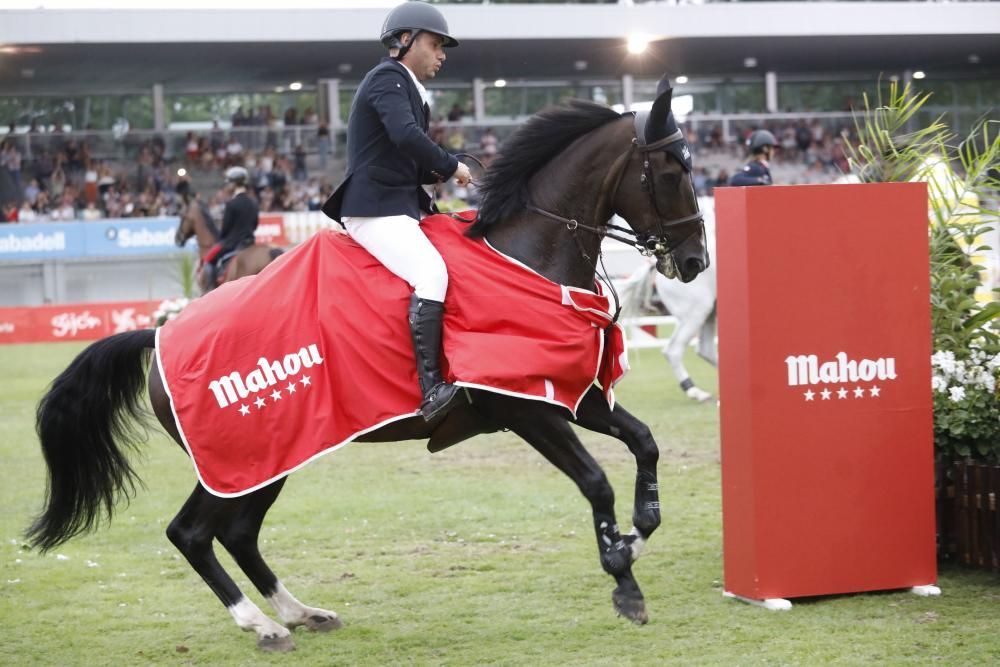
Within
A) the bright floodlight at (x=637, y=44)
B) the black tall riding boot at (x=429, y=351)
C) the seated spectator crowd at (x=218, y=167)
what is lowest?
the black tall riding boot at (x=429, y=351)

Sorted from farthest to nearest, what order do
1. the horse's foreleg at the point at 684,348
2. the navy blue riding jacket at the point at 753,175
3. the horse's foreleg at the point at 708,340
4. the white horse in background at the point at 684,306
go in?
the horse's foreleg at the point at 708,340 < the horse's foreleg at the point at 684,348 < the white horse in background at the point at 684,306 < the navy blue riding jacket at the point at 753,175

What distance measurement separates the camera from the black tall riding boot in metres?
4.88

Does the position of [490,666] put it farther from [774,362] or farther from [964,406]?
[964,406]

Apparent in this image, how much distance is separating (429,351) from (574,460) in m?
0.75

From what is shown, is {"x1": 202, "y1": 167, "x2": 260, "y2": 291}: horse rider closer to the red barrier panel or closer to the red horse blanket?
the red horse blanket

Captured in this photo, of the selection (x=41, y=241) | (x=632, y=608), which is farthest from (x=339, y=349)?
(x=41, y=241)

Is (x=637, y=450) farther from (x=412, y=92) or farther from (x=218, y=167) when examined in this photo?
(x=218, y=167)

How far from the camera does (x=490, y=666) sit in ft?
15.8

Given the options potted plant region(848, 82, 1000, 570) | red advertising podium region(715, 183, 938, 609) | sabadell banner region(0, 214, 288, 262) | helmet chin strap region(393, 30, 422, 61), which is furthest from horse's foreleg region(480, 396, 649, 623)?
sabadell banner region(0, 214, 288, 262)

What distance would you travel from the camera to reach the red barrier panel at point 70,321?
22.7 m

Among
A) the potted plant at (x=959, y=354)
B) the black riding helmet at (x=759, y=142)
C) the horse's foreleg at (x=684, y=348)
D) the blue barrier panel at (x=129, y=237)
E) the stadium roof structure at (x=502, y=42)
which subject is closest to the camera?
the potted plant at (x=959, y=354)

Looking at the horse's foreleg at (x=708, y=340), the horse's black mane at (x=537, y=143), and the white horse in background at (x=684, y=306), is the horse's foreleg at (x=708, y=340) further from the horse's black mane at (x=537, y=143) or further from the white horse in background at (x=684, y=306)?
the horse's black mane at (x=537, y=143)

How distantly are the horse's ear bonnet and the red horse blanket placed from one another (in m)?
0.70

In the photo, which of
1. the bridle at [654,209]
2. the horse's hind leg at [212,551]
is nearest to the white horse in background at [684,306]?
the bridle at [654,209]
